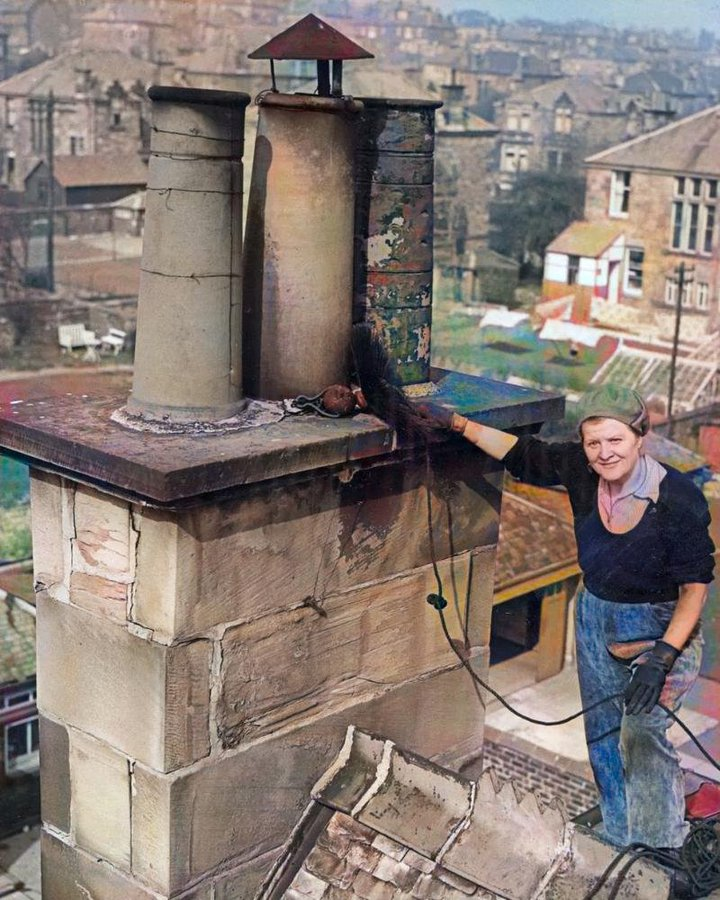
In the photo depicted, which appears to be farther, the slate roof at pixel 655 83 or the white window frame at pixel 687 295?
the slate roof at pixel 655 83

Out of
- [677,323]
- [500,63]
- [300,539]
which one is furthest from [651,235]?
[300,539]

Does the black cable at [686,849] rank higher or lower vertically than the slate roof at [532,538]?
higher

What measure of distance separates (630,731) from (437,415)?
123 cm

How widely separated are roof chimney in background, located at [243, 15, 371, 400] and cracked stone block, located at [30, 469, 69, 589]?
72 centimetres

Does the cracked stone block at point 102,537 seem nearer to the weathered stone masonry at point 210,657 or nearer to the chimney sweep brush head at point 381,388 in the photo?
the weathered stone masonry at point 210,657

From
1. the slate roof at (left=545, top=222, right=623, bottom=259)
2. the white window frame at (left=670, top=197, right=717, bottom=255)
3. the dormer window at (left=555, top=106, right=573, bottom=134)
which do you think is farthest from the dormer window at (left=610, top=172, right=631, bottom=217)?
the dormer window at (left=555, top=106, right=573, bottom=134)

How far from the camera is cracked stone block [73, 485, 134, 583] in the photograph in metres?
4.02

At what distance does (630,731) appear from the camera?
4.66 m

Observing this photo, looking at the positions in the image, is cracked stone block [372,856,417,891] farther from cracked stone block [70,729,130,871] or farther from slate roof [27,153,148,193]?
slate roof [27,153,148,193]

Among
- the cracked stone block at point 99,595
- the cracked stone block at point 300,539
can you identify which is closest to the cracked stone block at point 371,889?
the cracked stone block at point 300,539

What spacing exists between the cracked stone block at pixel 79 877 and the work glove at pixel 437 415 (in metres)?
1.70

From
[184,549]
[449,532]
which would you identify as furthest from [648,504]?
[184,549]

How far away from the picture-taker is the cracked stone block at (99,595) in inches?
160

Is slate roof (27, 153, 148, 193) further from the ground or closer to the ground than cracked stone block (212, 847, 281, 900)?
closer to the ground
